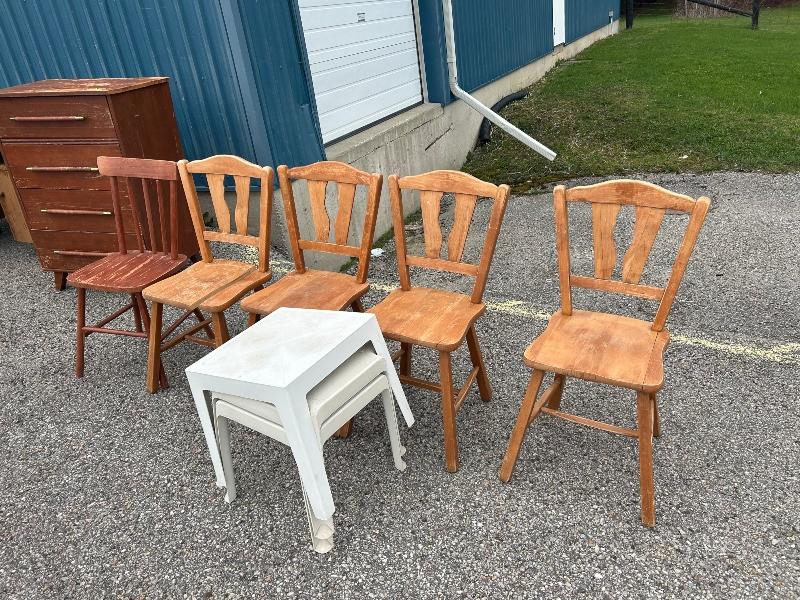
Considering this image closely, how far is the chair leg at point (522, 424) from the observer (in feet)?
7.46

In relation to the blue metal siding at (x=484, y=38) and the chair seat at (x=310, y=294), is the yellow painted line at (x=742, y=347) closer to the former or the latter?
the chair seat at (x=310, y=294)

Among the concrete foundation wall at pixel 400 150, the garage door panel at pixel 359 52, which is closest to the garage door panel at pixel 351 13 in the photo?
the garage door panel at pixel 359 52

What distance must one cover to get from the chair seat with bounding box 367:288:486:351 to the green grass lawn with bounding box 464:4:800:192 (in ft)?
12.9

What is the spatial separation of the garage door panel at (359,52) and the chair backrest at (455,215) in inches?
98.8

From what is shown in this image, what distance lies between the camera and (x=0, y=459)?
9.24 ft

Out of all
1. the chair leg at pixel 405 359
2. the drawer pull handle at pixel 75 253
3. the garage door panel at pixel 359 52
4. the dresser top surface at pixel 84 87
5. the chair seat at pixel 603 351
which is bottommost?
the chair leg at pixel 405 359

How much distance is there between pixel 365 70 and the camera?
5.34m

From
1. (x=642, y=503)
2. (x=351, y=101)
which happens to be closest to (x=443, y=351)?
(x=642, y=503)

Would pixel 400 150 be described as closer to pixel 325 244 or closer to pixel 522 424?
pixel 325 244

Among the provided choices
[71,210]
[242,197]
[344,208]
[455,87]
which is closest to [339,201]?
[344,208]

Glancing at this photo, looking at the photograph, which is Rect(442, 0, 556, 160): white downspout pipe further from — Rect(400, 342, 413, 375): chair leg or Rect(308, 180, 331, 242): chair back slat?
Rect(400, 342, 413, 375): chair leg

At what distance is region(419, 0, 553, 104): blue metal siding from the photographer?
246 inches

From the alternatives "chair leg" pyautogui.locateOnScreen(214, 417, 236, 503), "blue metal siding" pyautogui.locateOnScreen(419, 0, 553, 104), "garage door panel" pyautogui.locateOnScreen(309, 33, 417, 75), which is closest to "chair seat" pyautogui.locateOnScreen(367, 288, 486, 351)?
"chair leg" pyautogui.locateOnScreen(214, 417, 236, 503)

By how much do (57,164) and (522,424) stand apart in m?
3.62
